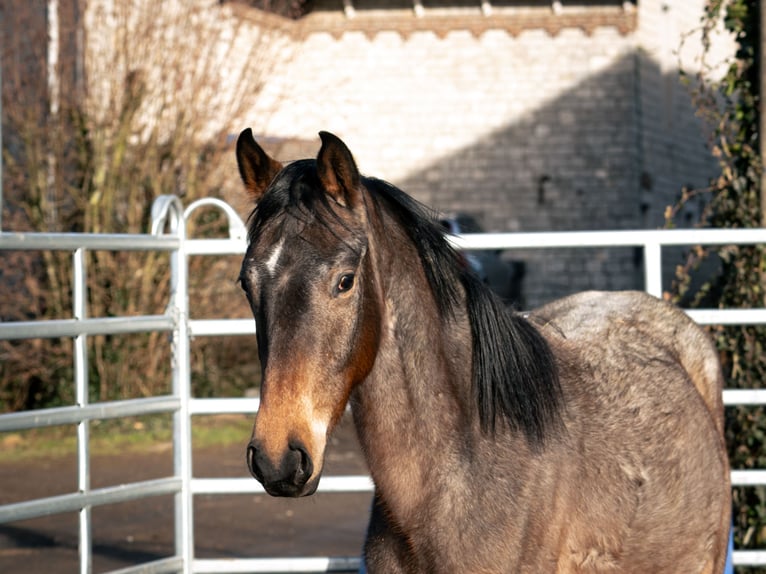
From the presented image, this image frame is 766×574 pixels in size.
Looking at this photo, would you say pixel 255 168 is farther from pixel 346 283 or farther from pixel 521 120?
pixel 521 120

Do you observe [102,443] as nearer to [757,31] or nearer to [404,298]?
[757,31]

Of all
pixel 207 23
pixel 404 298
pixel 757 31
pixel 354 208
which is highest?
pixel 207 23

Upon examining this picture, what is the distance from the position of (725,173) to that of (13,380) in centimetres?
737

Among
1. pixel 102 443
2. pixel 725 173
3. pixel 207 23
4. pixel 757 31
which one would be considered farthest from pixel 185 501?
pixel 207 23

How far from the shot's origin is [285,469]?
9.24ft

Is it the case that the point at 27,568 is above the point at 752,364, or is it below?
below

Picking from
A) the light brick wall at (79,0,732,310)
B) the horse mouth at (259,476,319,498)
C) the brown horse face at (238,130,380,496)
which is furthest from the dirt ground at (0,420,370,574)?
the light brick wall at (79,0,732,310)

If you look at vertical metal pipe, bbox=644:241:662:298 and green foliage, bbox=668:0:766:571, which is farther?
green foliage, bbox=668:0:766:571

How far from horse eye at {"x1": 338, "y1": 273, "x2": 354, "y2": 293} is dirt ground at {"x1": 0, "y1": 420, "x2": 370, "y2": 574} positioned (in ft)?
11.6

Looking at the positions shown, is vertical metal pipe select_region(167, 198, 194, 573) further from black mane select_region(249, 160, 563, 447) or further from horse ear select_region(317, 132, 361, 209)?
horse ear select_region(317, 132, 361, 209)

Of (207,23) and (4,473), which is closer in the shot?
(4,473)

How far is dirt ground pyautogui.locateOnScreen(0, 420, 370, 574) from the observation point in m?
7.32

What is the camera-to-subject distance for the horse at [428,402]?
9.83 feet

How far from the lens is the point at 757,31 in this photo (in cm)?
637
